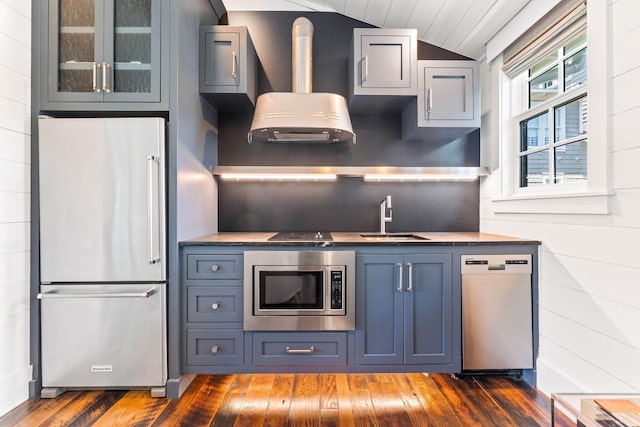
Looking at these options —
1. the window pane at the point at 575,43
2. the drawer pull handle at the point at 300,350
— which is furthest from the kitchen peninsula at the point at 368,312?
the window pane at the point at 575,43

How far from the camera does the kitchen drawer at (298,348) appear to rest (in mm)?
2006

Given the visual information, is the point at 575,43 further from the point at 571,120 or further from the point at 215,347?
the point at 215,347

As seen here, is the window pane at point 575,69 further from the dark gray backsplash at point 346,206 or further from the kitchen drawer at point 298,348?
the kitchen drawer at point 298,348

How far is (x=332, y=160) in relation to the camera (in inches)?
108

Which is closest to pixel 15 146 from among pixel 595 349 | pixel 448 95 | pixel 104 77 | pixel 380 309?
pixel 104 77

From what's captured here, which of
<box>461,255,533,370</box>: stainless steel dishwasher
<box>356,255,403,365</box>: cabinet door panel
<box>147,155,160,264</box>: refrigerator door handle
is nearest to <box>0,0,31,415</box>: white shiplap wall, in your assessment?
<box>147,155,160,264</box>: refrigerator door handle

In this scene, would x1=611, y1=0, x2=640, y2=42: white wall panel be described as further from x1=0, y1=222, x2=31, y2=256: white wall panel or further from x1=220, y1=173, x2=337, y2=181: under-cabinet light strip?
x1=0, y1=222, x2=31, y2=256: white wall panel

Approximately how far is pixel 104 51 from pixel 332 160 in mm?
1733

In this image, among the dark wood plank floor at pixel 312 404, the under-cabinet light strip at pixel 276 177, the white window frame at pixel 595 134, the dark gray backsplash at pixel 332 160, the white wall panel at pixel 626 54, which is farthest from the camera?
the dark gray backsplash at pixel 332 160

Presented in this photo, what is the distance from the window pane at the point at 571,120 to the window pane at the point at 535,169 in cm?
19

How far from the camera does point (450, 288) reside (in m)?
2.02

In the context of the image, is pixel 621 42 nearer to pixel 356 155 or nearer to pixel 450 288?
pixel 450 288

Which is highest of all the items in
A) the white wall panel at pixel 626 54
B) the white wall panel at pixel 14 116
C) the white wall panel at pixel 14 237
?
the white wall panel at pixel 626 54

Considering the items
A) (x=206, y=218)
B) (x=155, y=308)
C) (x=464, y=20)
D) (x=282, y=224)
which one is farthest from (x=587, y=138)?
(x=155, y=308)
